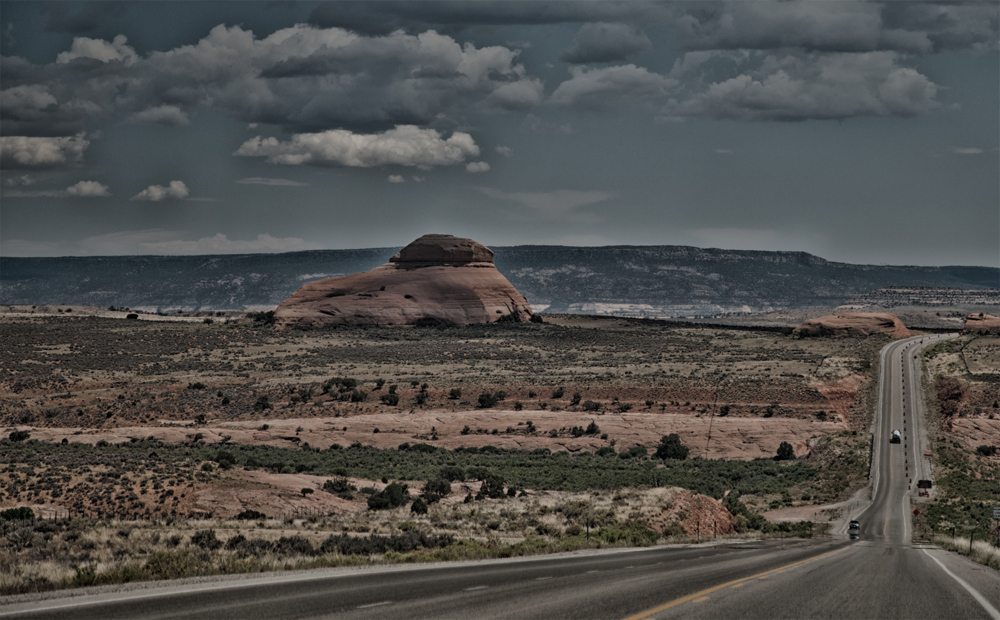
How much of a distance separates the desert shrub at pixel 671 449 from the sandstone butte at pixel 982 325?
69.1 meters

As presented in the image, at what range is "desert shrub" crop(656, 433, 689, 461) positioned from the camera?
48.2 m

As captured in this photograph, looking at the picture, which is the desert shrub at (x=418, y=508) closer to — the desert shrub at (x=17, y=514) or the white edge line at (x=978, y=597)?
the desert shrub at (x=17, y=514)

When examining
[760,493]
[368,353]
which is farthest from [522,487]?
[368,353]

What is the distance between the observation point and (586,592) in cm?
1153

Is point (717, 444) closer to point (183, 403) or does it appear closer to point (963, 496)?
point (963, 496)

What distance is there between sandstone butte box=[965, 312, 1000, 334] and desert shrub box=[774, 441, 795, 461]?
63099mm

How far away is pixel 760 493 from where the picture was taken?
40.9m

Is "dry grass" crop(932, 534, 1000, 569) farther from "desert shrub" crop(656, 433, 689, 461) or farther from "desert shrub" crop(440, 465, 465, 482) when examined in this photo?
"desert shrub" crop(656, 433, 689, 461)

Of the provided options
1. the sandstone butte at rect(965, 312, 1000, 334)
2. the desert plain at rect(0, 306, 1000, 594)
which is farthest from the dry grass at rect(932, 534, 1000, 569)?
the sandstone butte at rect(965, 312, 1000, 334)

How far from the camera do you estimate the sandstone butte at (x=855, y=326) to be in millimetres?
103875

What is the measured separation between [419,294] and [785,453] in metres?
76.8

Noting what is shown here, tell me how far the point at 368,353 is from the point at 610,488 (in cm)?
5260

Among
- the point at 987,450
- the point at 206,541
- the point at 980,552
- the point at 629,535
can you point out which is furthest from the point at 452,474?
the point at 987,450

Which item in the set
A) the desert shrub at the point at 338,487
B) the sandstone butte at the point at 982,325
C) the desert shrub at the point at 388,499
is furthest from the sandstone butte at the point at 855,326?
the desert shrub at the point at 388,499
